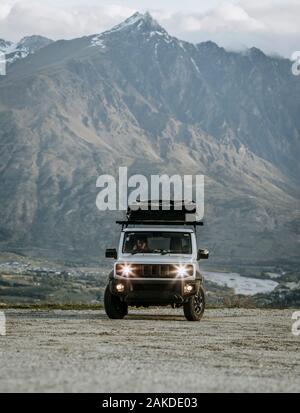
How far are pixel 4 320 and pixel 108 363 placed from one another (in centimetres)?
1275

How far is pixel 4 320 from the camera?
28562mm

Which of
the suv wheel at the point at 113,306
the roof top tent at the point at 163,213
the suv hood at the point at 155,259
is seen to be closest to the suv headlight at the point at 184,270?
the suv hood at the point at 155,259

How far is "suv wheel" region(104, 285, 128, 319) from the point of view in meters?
29.0

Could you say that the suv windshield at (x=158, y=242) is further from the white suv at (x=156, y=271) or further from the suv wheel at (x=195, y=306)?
the suv wheel at (x=195, y=306)

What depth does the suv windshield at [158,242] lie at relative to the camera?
29375 mm

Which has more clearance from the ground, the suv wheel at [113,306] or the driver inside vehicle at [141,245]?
the driver inside vehicle at [141,245]

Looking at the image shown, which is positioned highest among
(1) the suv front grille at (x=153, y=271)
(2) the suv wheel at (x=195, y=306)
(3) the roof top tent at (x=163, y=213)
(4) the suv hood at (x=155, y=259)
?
(3) the roof top tent at (x=163, y=213)

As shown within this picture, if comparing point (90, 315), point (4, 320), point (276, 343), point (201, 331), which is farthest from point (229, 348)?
point (90, 315)

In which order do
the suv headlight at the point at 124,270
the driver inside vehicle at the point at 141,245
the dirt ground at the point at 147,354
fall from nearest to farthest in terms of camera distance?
the dirt ground at the point at 147,354
the suv headlight at the point at 124,270
the driver inside vehicle at the point at 141,245

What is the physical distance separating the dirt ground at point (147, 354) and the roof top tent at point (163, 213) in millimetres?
3240

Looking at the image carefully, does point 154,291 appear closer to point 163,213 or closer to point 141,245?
point 141,245

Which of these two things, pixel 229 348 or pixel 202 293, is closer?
pixel 229 348

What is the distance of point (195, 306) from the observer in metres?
29.2

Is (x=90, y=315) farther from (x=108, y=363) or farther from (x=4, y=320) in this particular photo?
(x=108, y=363)
